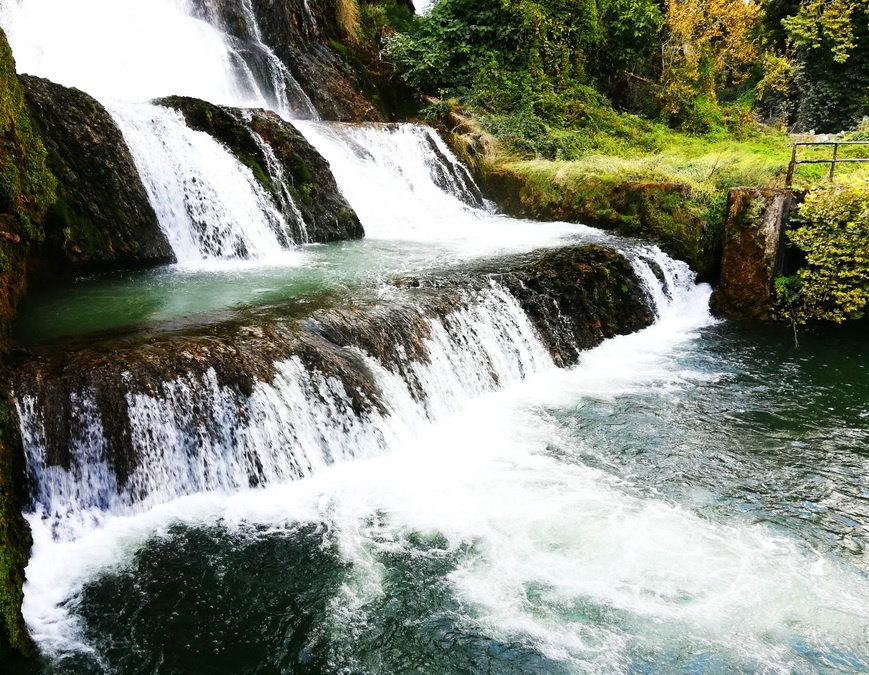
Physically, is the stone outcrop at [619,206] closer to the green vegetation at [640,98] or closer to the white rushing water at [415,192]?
the green vegetation at [640,98]

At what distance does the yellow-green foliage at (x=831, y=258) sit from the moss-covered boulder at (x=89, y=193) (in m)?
10.3

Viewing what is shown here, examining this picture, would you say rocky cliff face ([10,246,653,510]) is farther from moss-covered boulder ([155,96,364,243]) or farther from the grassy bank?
the grassy bank

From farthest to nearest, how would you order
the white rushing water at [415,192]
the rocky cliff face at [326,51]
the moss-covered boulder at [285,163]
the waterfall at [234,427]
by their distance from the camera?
the rocky cliff face at [326,51] → the white rushing water at [415,192] → the moss-covered boulder at [285,163] → the waterfall at [234,427]

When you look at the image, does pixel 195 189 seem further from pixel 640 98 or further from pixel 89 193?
pixel 640 98

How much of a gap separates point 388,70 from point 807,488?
15826mm

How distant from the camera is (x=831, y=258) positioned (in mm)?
10078

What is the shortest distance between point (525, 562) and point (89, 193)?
800cm

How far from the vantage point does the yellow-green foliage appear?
31.7 ft

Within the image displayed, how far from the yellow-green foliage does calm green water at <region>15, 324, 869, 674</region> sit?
3889 millimetres

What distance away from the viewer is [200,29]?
15.5 metres

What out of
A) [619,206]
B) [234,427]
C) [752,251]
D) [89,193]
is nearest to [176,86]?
[89,193]

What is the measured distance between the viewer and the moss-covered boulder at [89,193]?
28.2 feet

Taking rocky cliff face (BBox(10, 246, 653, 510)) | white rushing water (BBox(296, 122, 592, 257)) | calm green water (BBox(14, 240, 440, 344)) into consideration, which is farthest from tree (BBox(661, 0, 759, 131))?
rocky cliff face (BBox(10, 246, 653, 510))

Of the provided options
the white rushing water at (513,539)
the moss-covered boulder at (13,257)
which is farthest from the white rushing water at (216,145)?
the white rushing water at (513,539)
